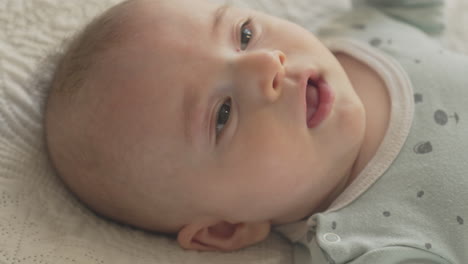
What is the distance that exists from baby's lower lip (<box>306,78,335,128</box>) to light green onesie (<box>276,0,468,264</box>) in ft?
0.52

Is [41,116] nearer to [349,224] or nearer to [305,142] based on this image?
[305,142]

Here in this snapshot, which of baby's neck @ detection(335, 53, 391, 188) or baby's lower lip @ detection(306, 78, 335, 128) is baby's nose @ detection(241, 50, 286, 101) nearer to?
baby's lower lip @ detection(306, 78, 335, 128)

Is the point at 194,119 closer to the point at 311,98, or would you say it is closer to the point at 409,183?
the point at 311,98

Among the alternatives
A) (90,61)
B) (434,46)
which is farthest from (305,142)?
(434,46)

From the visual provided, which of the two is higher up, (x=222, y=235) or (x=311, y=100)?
(x=311, y=100)

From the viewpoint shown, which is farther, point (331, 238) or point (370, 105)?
point (370, 105)

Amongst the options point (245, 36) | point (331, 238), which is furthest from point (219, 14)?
point (331, 238)

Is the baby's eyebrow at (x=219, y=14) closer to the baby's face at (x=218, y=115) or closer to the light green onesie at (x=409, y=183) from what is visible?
the baby's face at (x=218, y=115)

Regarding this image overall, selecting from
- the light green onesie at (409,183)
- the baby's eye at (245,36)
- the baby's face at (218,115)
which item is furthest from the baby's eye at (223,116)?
the light green onesie at (409,183)

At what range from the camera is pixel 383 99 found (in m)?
1.23

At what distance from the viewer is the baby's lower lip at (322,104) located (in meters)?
1.07

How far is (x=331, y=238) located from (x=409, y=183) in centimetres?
19

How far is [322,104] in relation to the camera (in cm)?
108

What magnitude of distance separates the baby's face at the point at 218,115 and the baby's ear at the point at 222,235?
63 mm
